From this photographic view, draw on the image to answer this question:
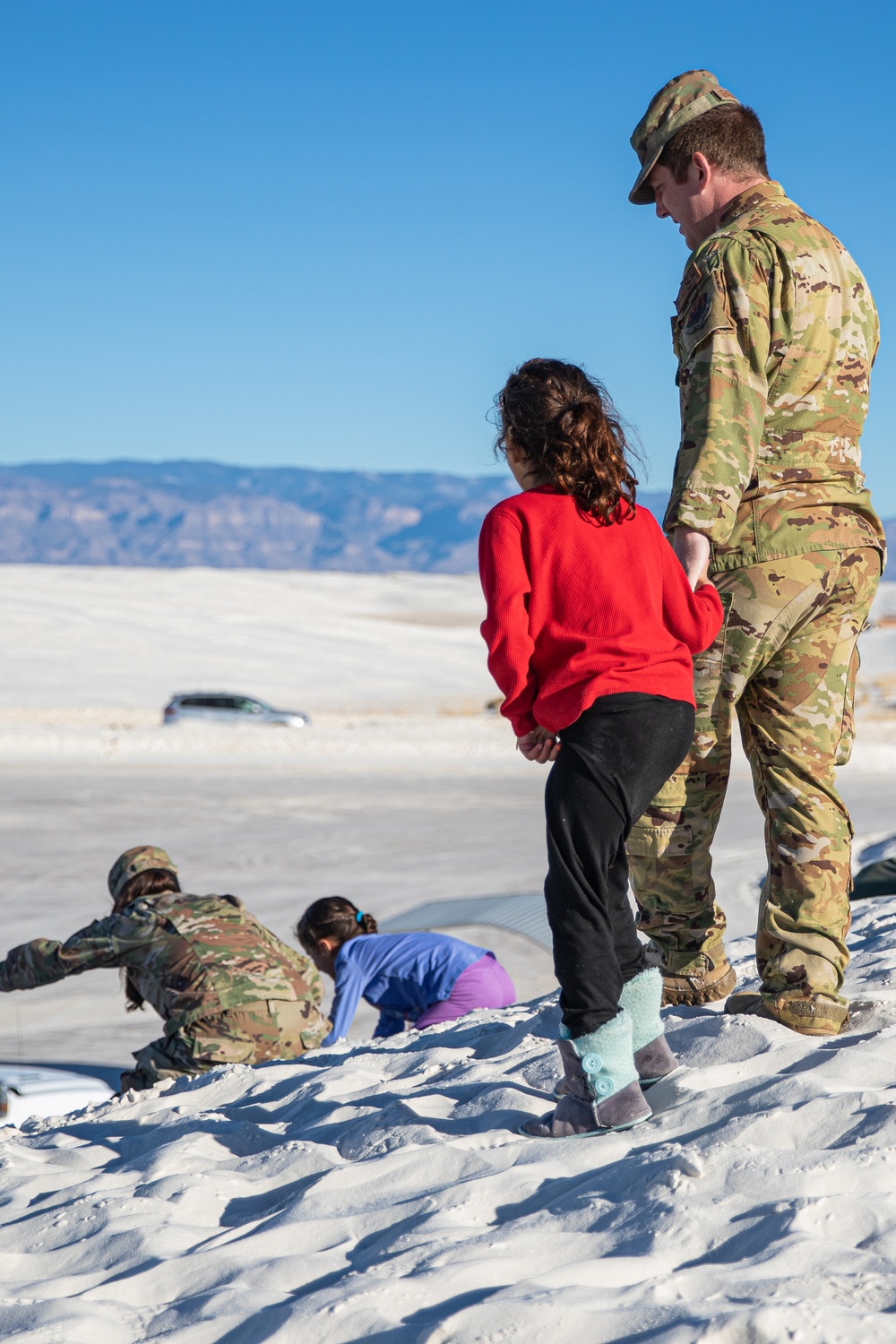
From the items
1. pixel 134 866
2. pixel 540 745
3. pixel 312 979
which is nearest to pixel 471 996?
pixel 312 979

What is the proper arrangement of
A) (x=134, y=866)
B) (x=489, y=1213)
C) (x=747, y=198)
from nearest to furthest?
(x=489, y=1213) < (x=747, y=198) < (x=134, y=866)

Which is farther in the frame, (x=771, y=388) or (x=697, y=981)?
(x=697, y=981)

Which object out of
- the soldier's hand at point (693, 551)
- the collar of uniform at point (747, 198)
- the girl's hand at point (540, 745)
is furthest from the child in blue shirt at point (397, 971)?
the collar of uniform at point (747, 198)

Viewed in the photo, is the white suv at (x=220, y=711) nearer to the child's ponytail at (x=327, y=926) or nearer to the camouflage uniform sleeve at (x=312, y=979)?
the child's ponytail at (x=327, y=926)

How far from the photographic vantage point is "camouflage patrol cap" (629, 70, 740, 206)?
11.1 feet

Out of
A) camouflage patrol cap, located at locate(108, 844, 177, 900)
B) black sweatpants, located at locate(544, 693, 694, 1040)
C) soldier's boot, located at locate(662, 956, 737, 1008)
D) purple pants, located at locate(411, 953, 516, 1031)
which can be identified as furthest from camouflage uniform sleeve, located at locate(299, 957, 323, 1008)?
black sweatpants, located at locate(544, 693, 694, 1040)

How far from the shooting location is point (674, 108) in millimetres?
3402

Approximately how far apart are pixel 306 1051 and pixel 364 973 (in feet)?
1.58

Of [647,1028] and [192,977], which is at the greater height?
[647,1028]

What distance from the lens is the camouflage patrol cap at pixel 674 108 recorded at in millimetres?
3393

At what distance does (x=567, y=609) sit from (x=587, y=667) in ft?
0.45

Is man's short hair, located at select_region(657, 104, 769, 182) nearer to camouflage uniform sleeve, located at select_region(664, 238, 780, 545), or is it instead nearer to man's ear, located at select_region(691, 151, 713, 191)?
man's ear, located at select_region(691, 151, 713, 191)

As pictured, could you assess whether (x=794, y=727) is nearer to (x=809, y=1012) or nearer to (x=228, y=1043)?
(x=809, y=1012)

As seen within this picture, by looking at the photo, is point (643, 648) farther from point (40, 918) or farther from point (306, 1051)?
point (40, 918)
